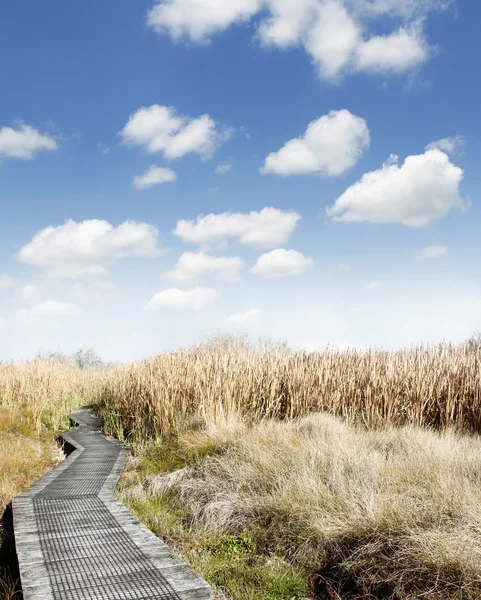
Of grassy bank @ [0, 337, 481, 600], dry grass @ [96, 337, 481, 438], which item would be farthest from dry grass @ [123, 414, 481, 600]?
dry grass @ [96, 337, 481, 438]

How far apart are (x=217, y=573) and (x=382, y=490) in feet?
4.80

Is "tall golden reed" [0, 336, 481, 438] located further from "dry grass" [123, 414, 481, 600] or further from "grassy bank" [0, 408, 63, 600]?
"grassy bank" [0, 408, 63, 600]

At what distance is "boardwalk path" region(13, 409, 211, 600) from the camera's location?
2.87 m

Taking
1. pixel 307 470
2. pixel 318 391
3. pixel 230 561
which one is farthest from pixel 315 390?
pixel 230 561

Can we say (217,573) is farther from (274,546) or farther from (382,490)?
(382,490)

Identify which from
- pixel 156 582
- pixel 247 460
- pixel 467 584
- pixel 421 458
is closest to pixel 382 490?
pixel 421 458

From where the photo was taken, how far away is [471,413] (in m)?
7.50

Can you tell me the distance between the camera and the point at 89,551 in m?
3.43

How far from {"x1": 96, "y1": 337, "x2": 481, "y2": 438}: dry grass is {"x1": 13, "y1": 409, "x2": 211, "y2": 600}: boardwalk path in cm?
258

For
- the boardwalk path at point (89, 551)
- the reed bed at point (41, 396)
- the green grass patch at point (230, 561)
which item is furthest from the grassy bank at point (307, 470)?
the boardwalk path at point (89, 551)

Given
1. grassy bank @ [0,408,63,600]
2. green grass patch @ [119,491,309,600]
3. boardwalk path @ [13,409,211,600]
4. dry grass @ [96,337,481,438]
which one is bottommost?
green grass patch @ [119,491,309,600]

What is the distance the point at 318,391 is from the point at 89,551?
17.2ft

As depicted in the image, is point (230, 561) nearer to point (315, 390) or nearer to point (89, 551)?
point (89, 551)

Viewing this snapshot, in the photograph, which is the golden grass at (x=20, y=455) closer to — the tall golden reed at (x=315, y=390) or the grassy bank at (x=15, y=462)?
the grassy bank at (x=15, y=462)
